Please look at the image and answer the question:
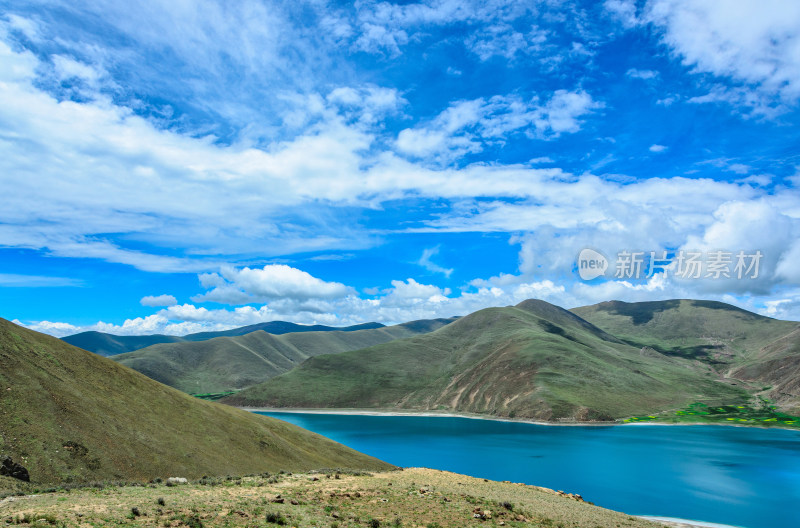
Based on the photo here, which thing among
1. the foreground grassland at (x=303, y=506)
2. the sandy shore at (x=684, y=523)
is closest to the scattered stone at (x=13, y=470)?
the foreground grassland at (x=303, y=506)

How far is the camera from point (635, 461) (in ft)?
321

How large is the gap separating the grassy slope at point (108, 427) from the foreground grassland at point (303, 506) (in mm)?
7382

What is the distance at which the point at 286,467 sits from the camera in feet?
176

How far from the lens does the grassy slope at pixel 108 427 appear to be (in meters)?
36.1

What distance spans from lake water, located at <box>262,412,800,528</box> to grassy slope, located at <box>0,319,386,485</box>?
4043 cm

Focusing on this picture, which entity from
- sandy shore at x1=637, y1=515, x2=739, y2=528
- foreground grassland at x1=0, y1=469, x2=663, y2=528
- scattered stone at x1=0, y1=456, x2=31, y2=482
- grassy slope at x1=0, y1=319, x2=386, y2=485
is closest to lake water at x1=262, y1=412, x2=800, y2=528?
sandy shore at x1=637, y1=515, x2=739, y2=528

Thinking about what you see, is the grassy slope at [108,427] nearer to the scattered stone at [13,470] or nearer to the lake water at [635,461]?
the scattered stone at [13,470]

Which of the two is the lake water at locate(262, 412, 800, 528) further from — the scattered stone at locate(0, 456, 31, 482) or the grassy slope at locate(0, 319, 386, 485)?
the scattered stone at locate(0, 456, 31, 482)

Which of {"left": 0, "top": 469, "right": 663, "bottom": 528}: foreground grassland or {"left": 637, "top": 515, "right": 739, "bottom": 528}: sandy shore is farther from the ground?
{"left": 0, "top": 469, "right": 663, "bottom": 528}: foreground grassland

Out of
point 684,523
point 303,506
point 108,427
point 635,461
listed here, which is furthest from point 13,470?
point 635,461

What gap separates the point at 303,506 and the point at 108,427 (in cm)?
2474

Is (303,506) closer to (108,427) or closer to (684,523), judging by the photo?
(108,427)

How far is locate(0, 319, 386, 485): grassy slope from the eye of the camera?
3606cm

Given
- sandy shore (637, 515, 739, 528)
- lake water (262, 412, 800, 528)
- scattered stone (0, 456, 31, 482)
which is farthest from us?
lake water (262, 412, 800, 528)
